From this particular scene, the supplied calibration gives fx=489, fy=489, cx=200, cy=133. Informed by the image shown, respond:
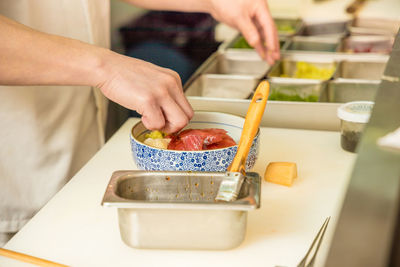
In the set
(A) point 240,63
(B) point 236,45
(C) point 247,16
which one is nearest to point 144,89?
(C) point 247,16

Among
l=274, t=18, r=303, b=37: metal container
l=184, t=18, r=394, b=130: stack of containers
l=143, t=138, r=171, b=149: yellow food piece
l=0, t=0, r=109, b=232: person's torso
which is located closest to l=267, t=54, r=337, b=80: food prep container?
l=184, t=18, r=394, b=130: stack of containers

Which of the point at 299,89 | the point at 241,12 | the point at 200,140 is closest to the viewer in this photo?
the point at 200,140

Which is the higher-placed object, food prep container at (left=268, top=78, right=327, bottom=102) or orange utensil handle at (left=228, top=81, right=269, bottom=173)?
orange utensil handle at (left=228, top=81, right=269, bottom=173)

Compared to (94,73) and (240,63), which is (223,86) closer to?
(240,63)

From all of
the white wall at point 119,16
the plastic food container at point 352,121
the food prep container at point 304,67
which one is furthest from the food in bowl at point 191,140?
the white wall at point 119,16

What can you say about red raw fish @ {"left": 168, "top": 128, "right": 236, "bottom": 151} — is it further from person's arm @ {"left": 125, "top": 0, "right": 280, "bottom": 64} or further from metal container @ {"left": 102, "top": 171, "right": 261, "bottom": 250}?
person's arm @ {"left": 125, "top": 0, "right": 280, "bottom": 64}

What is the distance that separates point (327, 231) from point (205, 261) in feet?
0.84

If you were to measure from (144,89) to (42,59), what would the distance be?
0.21 m

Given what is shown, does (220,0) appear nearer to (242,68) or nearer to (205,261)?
(242,68)

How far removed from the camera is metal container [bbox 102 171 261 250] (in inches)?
30.7

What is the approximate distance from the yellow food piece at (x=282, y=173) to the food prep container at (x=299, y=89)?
1.69 feet

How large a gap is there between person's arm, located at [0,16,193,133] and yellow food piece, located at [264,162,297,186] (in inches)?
10.3

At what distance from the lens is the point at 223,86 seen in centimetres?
180

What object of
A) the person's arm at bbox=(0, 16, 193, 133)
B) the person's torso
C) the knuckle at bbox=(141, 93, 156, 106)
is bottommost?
the person's torso
